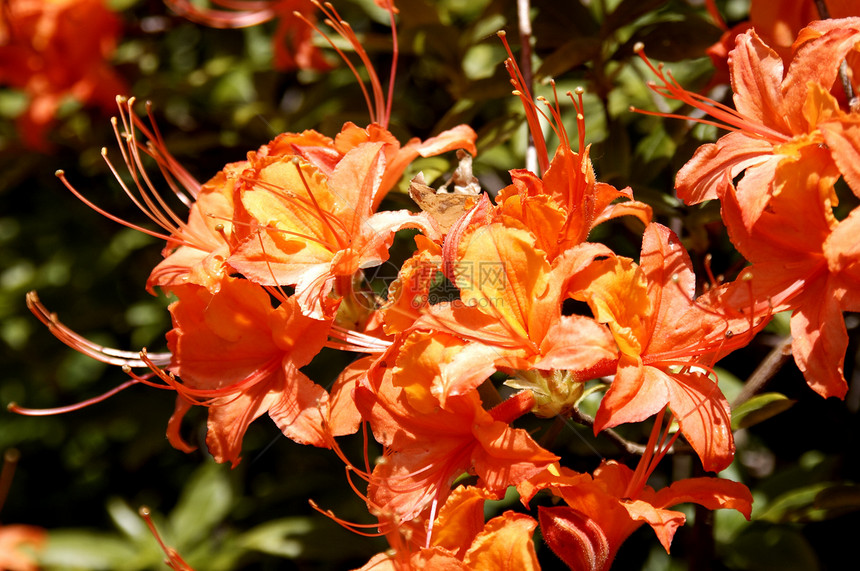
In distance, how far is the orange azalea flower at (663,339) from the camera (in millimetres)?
971

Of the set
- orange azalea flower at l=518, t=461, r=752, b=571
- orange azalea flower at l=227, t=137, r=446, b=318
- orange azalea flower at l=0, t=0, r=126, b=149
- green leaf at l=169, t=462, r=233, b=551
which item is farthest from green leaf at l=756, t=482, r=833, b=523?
orange azalea flower at l=0, t=0, r=126, b=149

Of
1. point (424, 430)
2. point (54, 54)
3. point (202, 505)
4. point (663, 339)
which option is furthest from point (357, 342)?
point (54, 54)

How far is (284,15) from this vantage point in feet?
7.36

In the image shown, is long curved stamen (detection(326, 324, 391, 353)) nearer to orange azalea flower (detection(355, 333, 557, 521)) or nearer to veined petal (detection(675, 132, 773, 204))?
orange azalea flower (detection(355, 333, 557, 521))

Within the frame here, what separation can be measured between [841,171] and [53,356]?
2415 millimetres

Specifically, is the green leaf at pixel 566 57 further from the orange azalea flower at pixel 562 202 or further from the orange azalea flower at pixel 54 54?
the orange azalea flower at pixel 54 54

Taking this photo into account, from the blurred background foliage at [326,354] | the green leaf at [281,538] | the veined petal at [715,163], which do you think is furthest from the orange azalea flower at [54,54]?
the veined petal at [715,163]

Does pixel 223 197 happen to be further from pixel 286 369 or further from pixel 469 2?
pixel 469 2

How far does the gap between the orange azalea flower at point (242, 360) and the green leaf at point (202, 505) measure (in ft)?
3.49

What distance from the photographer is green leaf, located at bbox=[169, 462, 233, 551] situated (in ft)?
7.22

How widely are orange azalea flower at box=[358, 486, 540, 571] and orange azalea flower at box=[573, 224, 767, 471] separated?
173mm

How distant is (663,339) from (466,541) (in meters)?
0.36

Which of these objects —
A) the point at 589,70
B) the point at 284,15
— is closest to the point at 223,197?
the point at 589,70

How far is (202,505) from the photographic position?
88.4 inches
